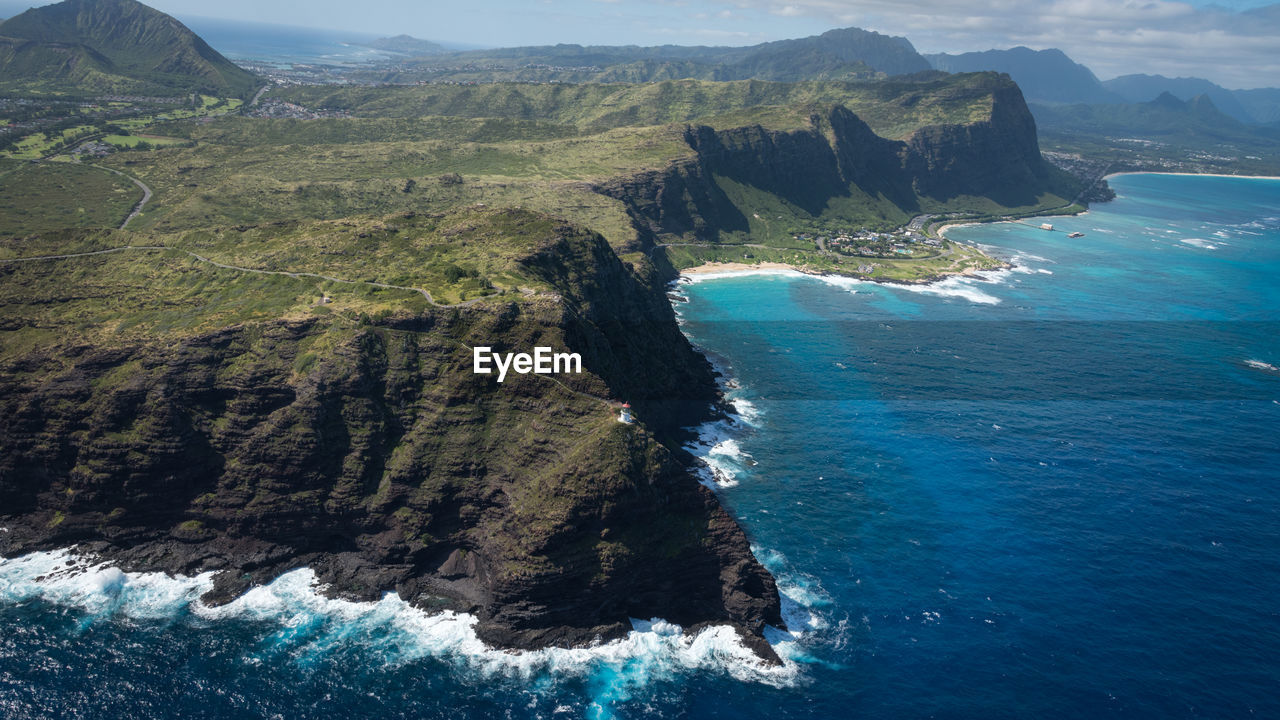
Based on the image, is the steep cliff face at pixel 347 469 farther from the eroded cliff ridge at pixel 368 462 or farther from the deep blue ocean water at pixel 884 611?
the deep blue ocean water at pixel 884 611

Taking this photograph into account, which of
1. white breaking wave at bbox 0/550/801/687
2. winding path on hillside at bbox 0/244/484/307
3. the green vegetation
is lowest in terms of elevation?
white breaking wave at bbox 0/550/801/687

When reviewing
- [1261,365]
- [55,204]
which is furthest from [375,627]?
[1261,365]

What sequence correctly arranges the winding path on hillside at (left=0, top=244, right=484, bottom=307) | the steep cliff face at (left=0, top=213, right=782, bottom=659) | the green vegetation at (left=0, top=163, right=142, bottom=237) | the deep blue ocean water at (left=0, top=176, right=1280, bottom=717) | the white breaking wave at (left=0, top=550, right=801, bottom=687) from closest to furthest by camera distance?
the deep blue ocean water at (left=0, top=176, right=1280, bottom=717) → the white breaking wave at (left=0, top=550, right=801, bottom=687) → the steep cliff face at (left=0, top=213, right=782, bottom=659) → the winding path on hillside at (left=0, top=244, right=484, bottom=307) → the green vegetation at (left=0, top=163, right=142, bottom=237)

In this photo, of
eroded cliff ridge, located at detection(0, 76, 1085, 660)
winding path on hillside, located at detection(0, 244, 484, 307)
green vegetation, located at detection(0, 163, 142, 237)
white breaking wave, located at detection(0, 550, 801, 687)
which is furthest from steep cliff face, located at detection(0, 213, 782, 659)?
green vegetation, located at detection(0, 163, 142, 237)

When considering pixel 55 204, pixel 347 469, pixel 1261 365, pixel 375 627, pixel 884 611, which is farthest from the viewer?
pixel 55 204

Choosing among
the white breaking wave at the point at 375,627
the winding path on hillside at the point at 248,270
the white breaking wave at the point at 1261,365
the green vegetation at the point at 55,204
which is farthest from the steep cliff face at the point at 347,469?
the white breaking wave at the point at 1261,365

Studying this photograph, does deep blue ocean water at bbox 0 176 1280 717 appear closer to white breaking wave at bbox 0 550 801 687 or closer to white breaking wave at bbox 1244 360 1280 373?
white breaking wave at bbox 0 550 801 687

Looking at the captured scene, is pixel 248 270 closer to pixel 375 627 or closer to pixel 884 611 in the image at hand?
pixel 375 627
